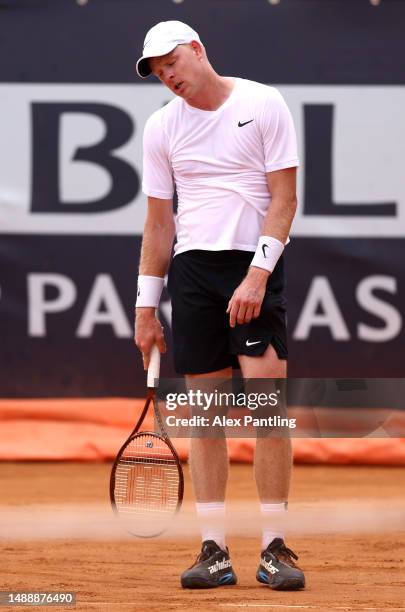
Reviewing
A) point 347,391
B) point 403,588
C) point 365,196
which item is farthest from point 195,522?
point 365,196

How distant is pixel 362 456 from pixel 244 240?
2.82 m

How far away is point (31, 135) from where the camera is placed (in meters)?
6.50

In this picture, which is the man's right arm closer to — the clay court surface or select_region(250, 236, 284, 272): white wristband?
select_region(250, 236, 284, 272): white wristband

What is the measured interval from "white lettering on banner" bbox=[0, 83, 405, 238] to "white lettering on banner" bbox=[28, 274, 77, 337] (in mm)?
233

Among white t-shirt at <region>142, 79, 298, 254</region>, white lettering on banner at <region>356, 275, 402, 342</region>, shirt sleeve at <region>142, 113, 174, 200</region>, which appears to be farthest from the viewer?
white lettering on banner at <region>356, 275, 402, 342</region>

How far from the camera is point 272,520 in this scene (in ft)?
12.1

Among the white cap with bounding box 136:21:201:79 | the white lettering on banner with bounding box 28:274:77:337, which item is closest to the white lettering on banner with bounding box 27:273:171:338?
the white lettering on banner with bounding box 28:274:77:337

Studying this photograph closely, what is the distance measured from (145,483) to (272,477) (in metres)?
0.36

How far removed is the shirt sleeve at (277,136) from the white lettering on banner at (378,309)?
280cm

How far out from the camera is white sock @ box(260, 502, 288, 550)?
3672mm

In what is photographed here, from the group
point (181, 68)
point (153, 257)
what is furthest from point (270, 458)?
point (181, 68)

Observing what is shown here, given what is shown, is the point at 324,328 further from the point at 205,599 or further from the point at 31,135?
the point at 205,599

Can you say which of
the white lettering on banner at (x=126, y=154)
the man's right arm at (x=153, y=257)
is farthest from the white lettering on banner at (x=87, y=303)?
the man's right arm at (x=153, y=257)

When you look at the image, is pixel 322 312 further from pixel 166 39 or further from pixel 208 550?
pixel 166 39
